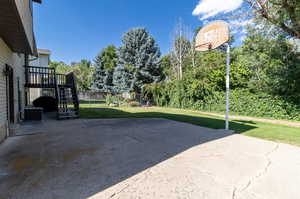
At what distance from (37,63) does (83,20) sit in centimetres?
655

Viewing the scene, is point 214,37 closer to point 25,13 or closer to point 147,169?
point 147,169

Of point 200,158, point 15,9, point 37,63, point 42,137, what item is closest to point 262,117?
point 200,158

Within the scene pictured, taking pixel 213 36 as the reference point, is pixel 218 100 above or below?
below

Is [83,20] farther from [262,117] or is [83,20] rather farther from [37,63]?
[262,117]

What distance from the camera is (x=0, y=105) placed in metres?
4.35

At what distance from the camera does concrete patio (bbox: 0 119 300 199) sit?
204 centimetres

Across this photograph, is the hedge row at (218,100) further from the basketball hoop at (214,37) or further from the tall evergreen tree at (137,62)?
the basketball hoop at (214,37)

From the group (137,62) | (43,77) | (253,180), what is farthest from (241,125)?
(137,62)

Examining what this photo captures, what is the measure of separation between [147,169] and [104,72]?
25.1 meters

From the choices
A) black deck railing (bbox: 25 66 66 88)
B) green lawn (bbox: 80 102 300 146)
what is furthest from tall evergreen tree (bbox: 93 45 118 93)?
green lawn (bbox: 80 102 300 146)

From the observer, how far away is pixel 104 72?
1027 inches

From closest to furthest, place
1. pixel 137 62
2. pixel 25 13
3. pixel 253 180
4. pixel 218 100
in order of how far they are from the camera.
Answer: pixel 253 180 → pixel 25 13 → pixel 218 100 → pixel 137 62

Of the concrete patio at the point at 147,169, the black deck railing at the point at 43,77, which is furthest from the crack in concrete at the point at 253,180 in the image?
the black deck railing at the point at 43,77

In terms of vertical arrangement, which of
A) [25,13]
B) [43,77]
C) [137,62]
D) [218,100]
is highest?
[137,62]
